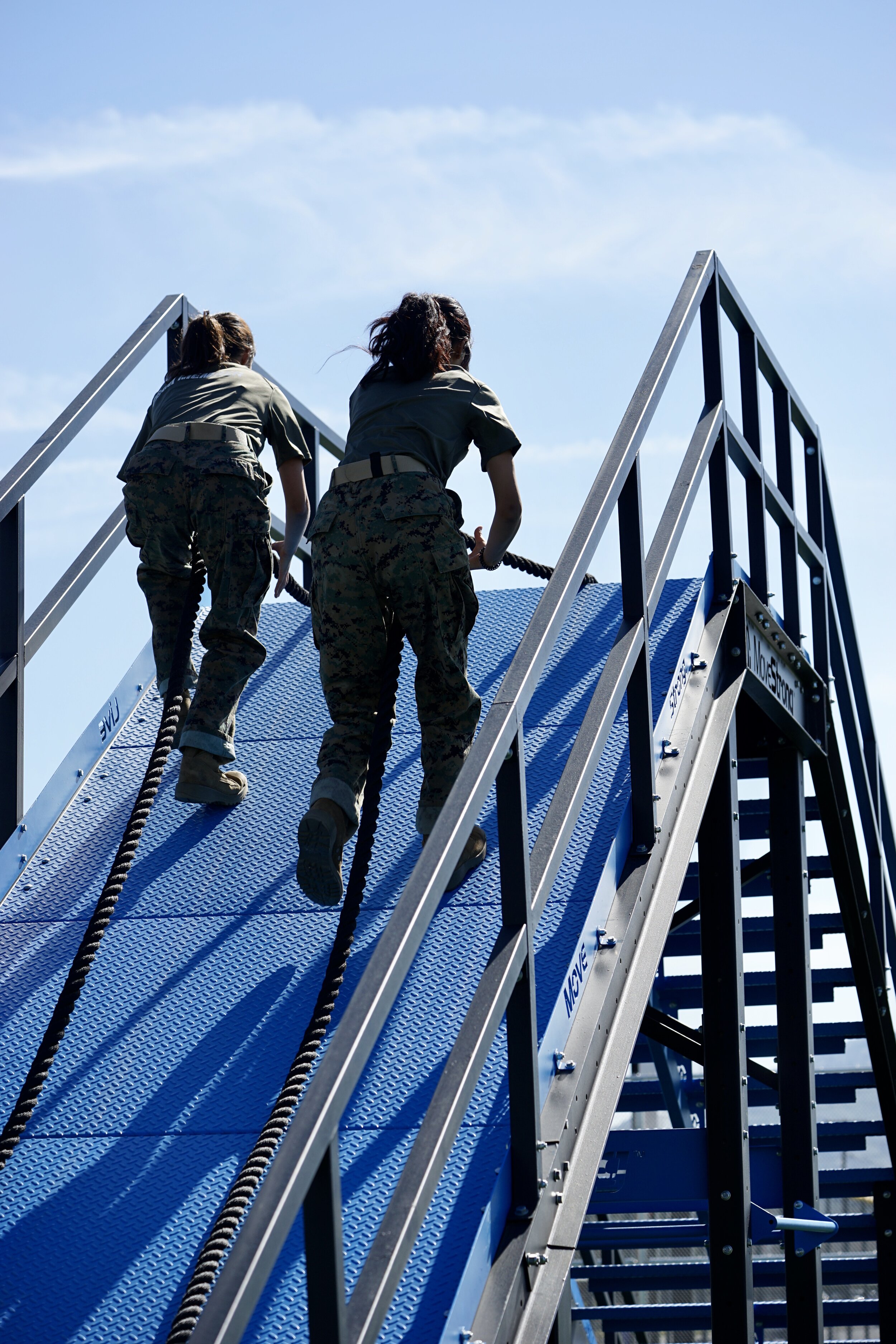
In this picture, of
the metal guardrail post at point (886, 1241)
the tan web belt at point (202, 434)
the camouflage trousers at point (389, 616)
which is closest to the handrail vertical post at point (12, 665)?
the tan web belt at point (202, 434)

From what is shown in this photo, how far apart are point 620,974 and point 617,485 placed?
1154mm

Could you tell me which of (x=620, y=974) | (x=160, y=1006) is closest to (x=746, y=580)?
(x=620, y=974)

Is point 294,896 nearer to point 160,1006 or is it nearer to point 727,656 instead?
point 160,1006

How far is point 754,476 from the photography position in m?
4.82

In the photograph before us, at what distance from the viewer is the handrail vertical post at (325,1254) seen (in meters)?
1.79

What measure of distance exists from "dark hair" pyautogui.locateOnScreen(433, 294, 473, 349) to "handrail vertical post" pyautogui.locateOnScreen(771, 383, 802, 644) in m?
1.80

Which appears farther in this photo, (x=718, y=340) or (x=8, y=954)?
(x=718, y=340)

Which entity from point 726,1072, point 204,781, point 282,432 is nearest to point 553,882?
point 726,1072

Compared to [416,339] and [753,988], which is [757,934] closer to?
[753,988]

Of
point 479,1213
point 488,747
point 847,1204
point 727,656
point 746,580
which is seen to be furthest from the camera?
point 847,1204

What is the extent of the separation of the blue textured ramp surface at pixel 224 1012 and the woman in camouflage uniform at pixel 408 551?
1.36 ft

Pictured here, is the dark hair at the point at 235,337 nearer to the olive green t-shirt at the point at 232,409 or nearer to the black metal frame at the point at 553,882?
the olive green t-shirt at the point at 232,409

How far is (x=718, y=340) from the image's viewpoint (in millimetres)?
4527

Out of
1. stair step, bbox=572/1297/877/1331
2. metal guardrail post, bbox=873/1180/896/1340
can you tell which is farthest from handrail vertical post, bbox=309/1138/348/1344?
stair step, bbox=572/1297/877/1331
